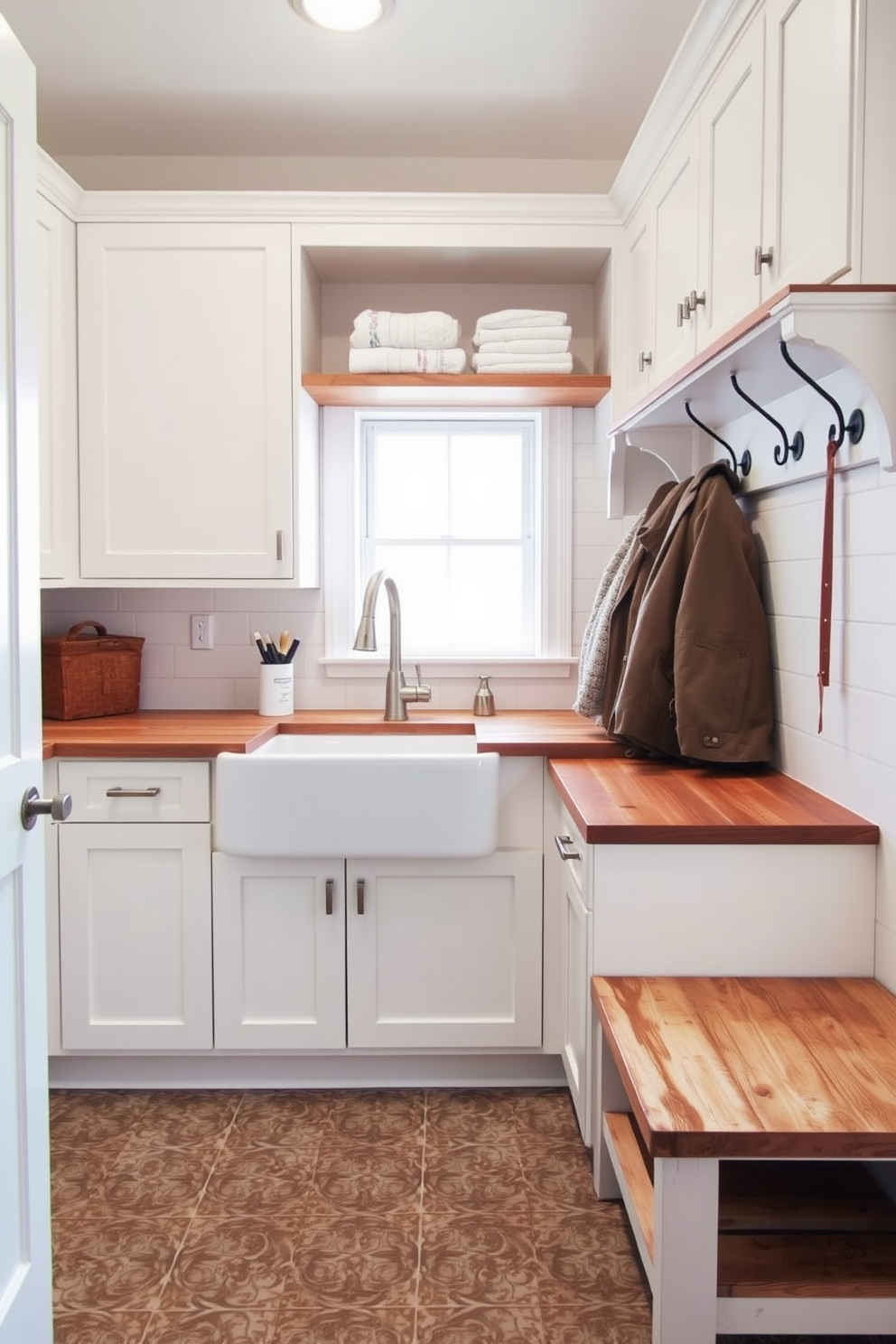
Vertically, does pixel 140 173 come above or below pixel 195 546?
above

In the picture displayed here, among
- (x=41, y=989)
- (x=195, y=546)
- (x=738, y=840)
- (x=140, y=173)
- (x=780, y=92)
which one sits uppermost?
(x=140, y=173)

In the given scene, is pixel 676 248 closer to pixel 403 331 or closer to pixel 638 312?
pixel 638 312

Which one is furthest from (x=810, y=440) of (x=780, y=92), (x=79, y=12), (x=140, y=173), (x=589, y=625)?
(x=140, y=173)

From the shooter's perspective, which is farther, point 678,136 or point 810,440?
point 678,136

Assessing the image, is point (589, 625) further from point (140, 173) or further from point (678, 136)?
point (140, 173)

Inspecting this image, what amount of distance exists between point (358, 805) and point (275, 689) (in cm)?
65

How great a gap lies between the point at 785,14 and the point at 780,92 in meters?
0.11

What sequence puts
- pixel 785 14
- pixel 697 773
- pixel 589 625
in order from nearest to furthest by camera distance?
pixel 785 14 → pixel 697 773 → pixel 589 625

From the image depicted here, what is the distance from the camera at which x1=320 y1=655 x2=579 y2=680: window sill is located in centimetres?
298

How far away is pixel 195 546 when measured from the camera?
2689 millimetres

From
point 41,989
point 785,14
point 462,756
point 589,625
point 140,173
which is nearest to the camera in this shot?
point 41,989

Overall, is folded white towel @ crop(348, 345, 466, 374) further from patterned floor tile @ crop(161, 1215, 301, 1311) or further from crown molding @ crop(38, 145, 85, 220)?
patterned floor tile @ crop(161, 1215, 301, 1311)

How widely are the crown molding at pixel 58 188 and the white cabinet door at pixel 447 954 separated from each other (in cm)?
180

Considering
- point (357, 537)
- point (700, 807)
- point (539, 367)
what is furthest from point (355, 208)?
point (700, 807)
